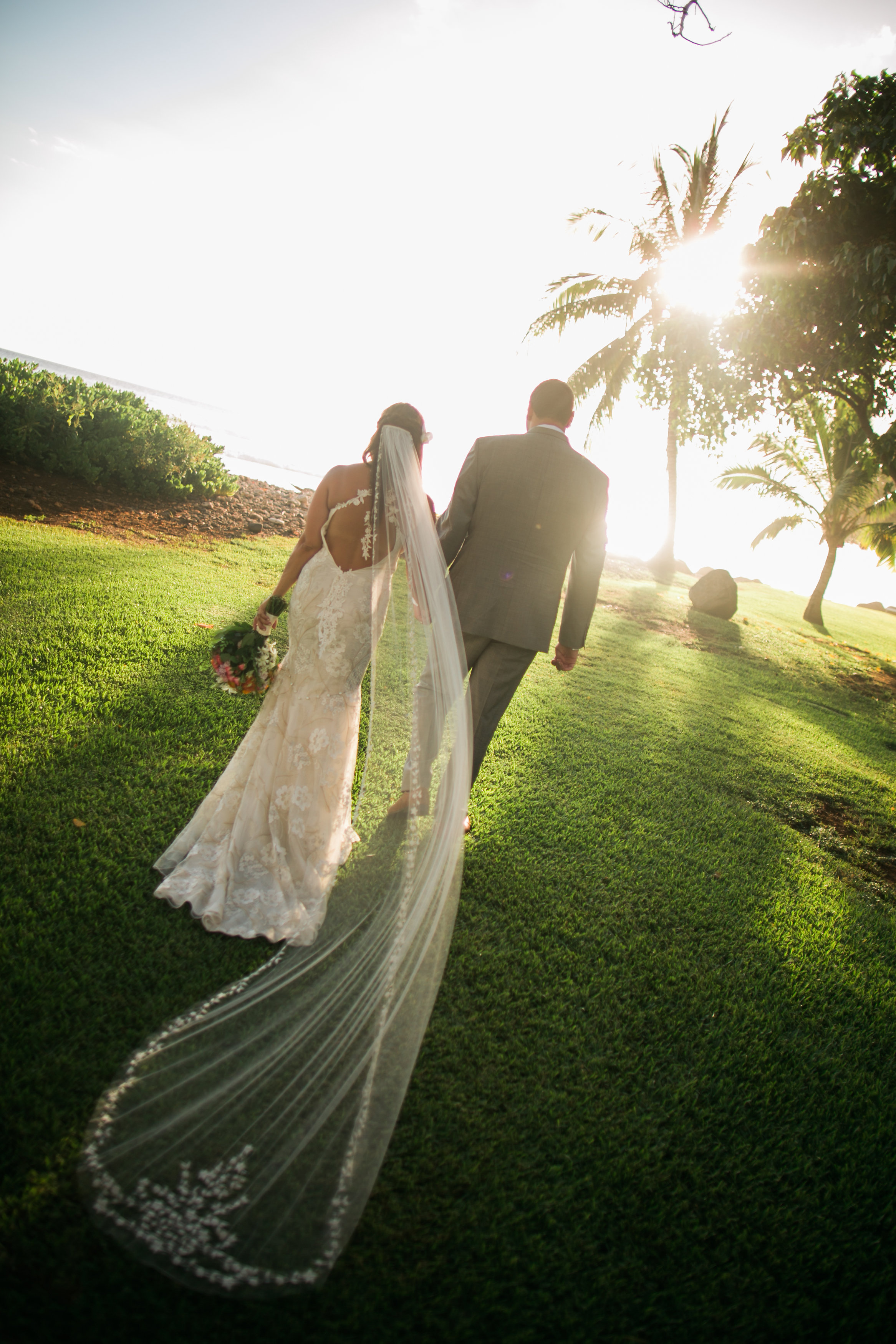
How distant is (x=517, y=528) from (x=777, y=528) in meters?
17.0

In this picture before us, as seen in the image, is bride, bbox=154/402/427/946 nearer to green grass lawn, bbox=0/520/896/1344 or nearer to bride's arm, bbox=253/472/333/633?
bride's arm, bbox=253/472/333/633

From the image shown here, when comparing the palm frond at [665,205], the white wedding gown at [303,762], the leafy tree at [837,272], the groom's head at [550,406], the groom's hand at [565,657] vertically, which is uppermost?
the palm frond at [665,205]

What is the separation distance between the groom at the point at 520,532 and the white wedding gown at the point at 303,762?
1.84 feet

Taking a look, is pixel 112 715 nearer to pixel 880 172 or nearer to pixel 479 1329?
pixel 479 1329

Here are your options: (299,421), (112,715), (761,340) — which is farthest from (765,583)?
(299,421)

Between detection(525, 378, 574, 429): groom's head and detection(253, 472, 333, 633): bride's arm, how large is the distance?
3.63ft

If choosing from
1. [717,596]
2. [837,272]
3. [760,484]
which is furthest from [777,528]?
[837,272]

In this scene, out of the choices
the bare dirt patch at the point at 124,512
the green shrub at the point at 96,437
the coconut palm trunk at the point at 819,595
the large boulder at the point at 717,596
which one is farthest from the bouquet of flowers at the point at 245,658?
the coconut palm trunk at the point at 819,595

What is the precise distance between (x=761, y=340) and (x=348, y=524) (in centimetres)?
753

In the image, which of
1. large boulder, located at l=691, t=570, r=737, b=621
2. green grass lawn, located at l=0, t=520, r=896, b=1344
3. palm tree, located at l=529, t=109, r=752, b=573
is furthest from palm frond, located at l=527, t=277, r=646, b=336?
green grass lawn, located at l=0, t=520, r=896, b=1344

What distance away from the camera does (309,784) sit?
272 centimetres

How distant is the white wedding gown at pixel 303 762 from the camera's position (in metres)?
2.64

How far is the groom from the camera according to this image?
9.98ft

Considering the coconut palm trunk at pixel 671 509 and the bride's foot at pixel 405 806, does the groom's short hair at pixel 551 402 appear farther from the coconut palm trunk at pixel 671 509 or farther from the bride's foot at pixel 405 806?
the coconut palm trunk at pixel 671 509
